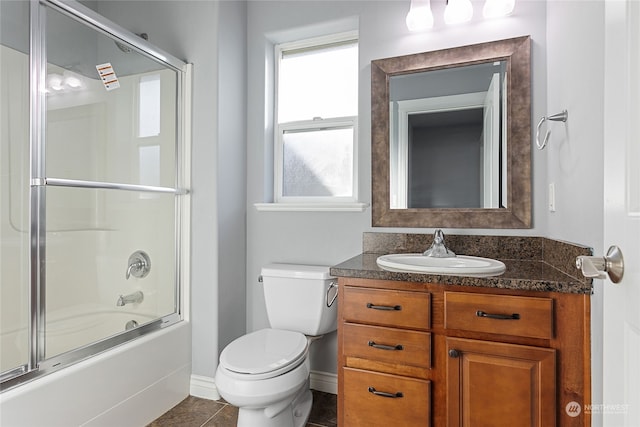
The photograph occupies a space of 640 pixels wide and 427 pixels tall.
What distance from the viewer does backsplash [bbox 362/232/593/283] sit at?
1513 mm

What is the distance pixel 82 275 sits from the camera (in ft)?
6.13

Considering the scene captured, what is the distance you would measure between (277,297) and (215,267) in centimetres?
40

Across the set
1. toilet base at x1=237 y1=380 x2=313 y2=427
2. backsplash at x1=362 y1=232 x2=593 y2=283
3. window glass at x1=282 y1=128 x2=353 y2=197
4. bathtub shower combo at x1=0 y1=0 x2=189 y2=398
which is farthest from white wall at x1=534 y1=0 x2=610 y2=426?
bathtub shower combo at x1=0 y1=0 x2=189 y2=398

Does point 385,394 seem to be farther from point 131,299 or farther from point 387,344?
point 131,299

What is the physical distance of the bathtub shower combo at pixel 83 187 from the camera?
4.75 feet

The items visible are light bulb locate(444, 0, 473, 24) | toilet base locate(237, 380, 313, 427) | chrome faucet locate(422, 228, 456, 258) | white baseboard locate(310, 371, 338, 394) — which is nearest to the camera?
toilet base locate(237, 380, 313, 427)

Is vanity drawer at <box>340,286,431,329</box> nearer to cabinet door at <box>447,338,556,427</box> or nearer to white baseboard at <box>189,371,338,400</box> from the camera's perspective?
cabinet door at <box>447,338,556,427</box>

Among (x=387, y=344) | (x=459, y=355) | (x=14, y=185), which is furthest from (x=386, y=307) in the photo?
(x=14, y=185)

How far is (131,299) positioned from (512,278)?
6.28 feet

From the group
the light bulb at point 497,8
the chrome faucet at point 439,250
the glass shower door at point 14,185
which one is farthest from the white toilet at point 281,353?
the light bulb at point 497,8

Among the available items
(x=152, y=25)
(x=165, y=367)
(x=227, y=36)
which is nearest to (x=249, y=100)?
(x=227, y=36)

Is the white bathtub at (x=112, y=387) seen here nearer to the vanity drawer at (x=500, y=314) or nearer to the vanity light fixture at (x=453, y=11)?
the vanity drawer at (x=500, y=314)

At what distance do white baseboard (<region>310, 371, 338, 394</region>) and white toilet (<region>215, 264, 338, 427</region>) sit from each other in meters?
0.19

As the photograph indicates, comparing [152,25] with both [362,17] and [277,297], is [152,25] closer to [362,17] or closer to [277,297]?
[362,17]
